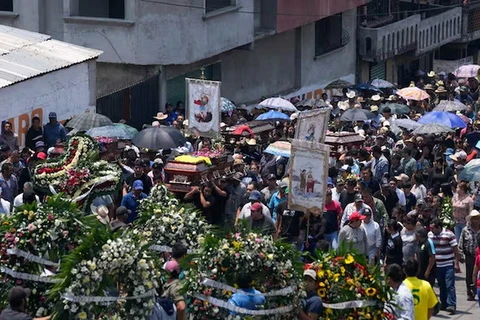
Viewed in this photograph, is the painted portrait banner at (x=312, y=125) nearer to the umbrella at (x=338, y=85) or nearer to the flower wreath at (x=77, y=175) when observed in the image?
the flower wreath at (x=77, y=175)

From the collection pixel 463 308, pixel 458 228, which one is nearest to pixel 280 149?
pixel 458 228

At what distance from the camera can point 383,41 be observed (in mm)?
45938

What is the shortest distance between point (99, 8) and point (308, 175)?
15754 mm

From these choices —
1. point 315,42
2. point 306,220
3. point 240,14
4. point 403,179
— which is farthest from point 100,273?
point 315,42

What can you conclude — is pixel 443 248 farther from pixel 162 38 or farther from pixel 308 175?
pixel 162 38

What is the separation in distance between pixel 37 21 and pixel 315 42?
11.9m

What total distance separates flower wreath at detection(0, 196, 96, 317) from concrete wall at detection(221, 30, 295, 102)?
74.1ft

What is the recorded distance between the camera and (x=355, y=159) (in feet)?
82.7

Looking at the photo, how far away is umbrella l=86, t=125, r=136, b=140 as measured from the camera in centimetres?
2380

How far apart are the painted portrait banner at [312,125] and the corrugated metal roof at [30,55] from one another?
4.70 metres

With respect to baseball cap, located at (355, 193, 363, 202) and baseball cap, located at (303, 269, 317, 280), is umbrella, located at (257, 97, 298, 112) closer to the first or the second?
baseball cap, located at (355, 193, 363, 202)

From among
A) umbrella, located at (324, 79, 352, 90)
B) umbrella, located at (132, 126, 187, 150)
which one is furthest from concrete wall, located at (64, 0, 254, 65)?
umbrella, located at (132, 126, 187, 150)

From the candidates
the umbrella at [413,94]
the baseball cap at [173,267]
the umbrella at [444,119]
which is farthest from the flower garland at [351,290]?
the umbrella at [413,94]

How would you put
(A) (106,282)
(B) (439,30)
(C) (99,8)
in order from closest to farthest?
(A) (106,282) → (C) (99,8) → (B) (439,30)
